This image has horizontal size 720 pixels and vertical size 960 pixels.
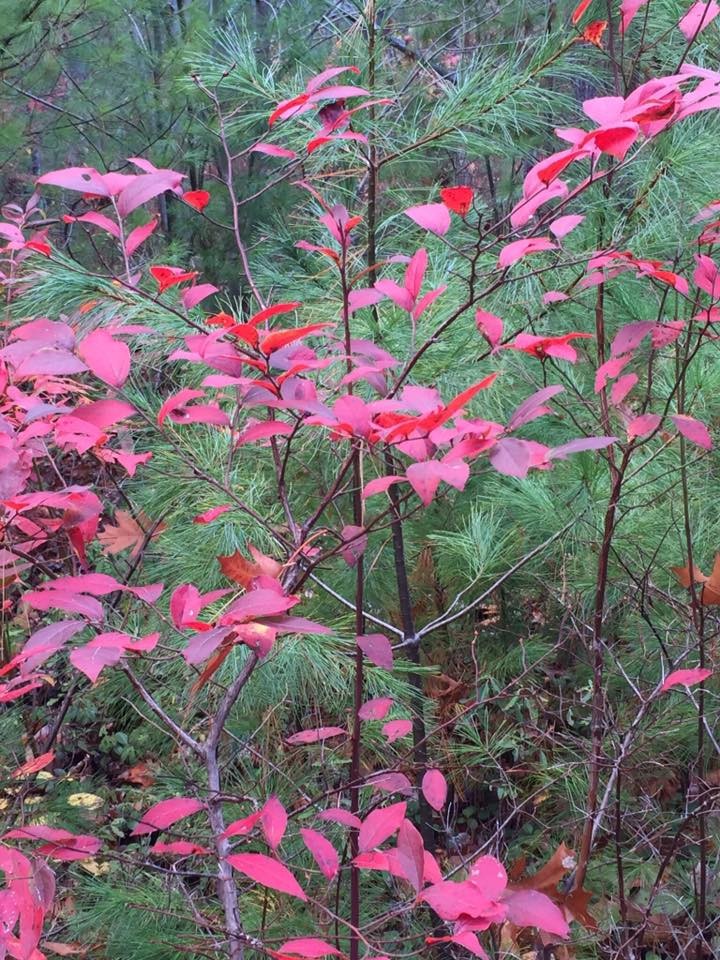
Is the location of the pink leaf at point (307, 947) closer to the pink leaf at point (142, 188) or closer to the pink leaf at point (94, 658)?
the pink leaf at point (94, 658)

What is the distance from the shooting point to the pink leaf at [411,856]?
967 millimetres

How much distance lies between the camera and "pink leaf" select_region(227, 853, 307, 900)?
0.89 m

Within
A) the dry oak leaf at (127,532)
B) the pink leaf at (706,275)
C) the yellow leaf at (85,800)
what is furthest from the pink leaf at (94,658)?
the yellow leaf at (85,800)

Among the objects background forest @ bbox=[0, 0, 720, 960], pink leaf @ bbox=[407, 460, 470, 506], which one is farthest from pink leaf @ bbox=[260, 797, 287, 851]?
pink leaf @ bbox=[407, 460, 470, 506]

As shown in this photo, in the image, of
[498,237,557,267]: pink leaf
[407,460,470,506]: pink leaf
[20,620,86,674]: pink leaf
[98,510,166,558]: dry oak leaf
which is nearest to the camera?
[407,460,470,506]: pink leaf

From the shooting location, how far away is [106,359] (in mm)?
903

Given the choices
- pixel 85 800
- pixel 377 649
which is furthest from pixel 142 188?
pixel 85 800

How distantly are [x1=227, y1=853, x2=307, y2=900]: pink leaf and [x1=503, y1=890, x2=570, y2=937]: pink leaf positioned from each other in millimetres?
223

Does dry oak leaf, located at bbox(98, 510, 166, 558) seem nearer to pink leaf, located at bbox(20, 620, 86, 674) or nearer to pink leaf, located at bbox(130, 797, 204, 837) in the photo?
pink leaf, located at bbox(130, 797, 204, 837)

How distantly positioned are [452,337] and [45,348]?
2.97 ft

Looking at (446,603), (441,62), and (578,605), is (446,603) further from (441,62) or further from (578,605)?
(441,62)

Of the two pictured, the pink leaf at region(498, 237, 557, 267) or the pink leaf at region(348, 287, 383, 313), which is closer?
the pink leaf at region(498, 237, 557, 267)

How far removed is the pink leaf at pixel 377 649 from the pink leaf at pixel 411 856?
0.58 feet

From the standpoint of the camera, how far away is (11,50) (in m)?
3.25
